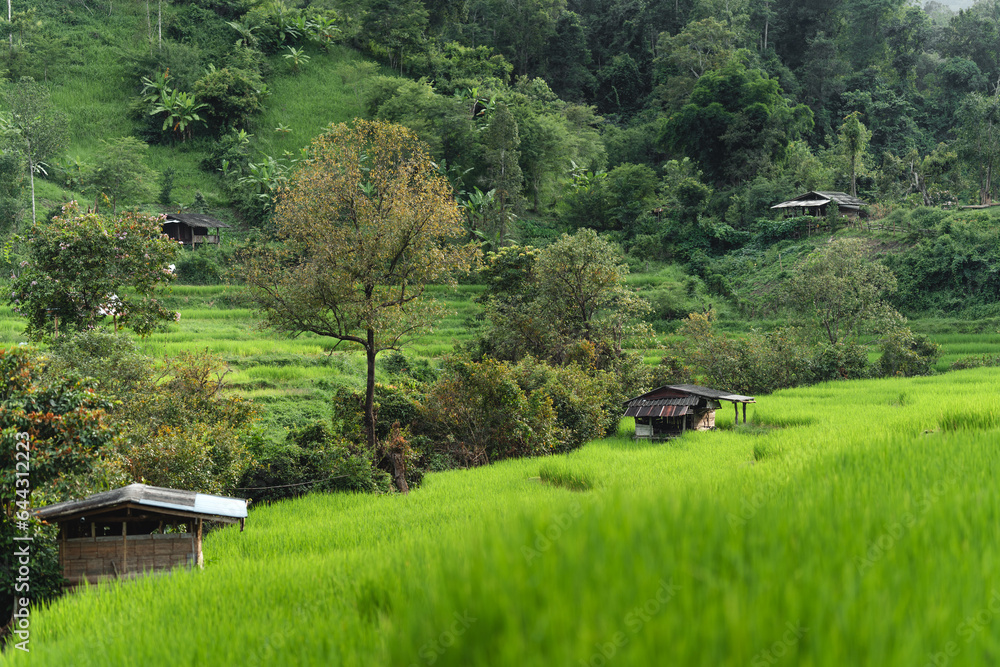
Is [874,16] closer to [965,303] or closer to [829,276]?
[965,303]

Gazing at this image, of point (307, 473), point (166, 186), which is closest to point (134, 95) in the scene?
point (166, 186)

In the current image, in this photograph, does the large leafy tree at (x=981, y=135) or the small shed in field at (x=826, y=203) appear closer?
the small shed in field at (x=826, y=203)

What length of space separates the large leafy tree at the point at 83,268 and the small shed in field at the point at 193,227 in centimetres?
2746

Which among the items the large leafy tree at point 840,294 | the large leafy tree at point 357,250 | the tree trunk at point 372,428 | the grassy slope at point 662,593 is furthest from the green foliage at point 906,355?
the grassy slope at point 662,593

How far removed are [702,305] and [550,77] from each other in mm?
50109

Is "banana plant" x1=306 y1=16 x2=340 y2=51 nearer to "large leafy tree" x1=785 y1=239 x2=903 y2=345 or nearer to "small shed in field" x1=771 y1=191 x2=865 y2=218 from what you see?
"small shed in field" x1=771 y1=191 x2=865 y2=218

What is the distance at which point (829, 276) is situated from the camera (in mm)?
29234

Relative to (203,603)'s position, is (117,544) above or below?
below

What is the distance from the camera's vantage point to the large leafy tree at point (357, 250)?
682 inches

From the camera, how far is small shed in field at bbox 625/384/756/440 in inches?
818

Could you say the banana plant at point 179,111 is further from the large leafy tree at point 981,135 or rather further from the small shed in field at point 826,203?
the large leafy tree at point 981,135

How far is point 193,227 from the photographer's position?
143 ft

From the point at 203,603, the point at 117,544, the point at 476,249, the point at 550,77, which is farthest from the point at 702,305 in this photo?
the point at 550,77

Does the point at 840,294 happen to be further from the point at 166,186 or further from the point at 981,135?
the point at 166,186
